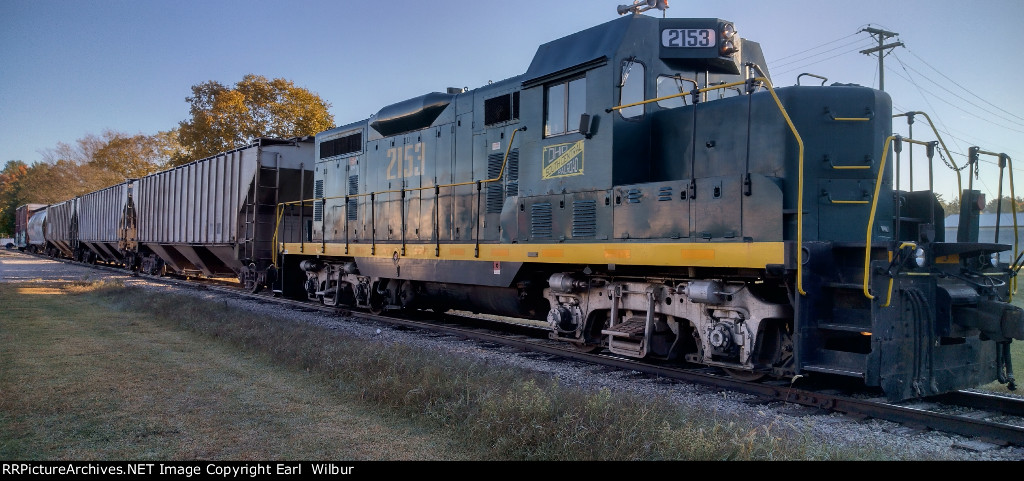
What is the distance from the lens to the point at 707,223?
634 cm

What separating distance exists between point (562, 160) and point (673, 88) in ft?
4.93

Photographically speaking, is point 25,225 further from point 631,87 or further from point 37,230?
→ point 631,87

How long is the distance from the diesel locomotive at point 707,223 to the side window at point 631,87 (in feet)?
0.06

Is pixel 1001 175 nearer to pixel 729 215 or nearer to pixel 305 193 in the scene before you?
pixel 729 215

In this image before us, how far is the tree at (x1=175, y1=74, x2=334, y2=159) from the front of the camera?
101 ft

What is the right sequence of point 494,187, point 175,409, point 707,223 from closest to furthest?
1. point 175,409
2. point 707,223
3. point 494,187

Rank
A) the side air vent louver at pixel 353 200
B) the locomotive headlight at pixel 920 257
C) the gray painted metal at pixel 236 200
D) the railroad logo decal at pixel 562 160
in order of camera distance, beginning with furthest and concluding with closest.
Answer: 1. the gray painted metal at pixel 236 200
2. the side air vent louver at pixel 353 200
3. the railroad logo decal at pixel 562 160
4. the locomotive headlight at pixel 920 257

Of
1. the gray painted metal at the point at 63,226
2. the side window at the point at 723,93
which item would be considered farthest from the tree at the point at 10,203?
the side window at the point at 723,93

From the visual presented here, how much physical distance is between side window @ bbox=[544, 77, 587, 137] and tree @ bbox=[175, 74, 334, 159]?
24841 millimetres

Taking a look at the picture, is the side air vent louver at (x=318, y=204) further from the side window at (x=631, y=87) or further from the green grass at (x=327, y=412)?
the side window at (x=631, y=87)

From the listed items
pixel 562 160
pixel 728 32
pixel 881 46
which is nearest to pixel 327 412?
pixel 562 160

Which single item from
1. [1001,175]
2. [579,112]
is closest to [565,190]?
[579,112]

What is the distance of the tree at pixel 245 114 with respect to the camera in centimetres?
3092

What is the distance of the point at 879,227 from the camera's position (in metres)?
6.36
